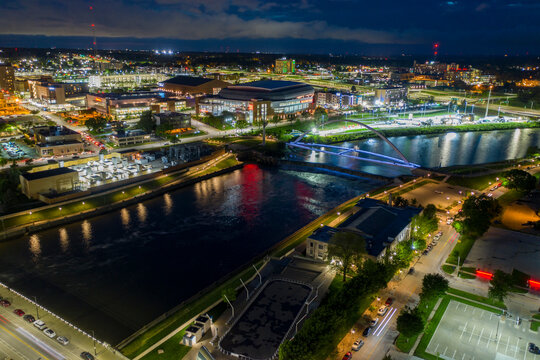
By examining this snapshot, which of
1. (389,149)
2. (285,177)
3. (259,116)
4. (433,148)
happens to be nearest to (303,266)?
(285,177)

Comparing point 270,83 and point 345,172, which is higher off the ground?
point 270,83

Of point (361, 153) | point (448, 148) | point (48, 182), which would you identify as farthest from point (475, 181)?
point (48, 182)

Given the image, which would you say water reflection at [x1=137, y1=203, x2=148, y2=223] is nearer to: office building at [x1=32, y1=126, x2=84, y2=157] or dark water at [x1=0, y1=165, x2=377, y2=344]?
dark water at [x1=0, y1=165, x2=377, y2=344]

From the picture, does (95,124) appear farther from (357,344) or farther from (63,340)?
(357,344)

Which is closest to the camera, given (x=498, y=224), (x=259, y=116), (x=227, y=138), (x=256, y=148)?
(x=498, y=224)

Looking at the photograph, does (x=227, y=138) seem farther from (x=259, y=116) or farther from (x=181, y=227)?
(x=181, y=227)

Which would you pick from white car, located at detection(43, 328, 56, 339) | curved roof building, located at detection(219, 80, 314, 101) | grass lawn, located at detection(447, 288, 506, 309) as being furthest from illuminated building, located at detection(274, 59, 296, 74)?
white car, located at detection(43, 328, 56, 339)
